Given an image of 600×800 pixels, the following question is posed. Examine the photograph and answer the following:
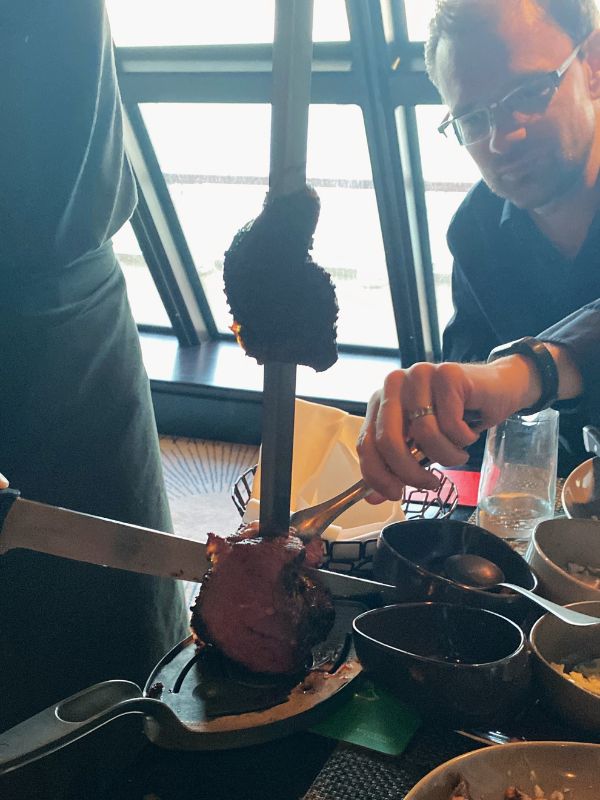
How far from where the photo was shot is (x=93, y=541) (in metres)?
0.75

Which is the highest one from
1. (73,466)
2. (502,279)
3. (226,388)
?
(502,279)

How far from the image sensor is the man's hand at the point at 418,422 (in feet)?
2.93

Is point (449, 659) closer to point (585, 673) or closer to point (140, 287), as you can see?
point (585, 673)

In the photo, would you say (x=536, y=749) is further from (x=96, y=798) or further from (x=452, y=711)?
(x=96, y=798)

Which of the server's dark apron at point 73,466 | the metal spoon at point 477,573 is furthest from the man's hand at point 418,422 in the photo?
the server's dark apron at point 73,466

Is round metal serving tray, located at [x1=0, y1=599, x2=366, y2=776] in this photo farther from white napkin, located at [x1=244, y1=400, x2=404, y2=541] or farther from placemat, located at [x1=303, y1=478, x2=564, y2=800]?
white napkin, located at [x1=244, y1=400, x2=404, y2=541]

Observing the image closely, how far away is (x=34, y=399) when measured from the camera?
1133mm

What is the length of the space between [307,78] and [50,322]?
2.28 feet

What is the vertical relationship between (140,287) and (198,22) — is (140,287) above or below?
below

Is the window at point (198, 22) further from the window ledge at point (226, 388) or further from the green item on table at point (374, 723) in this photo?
the green item on table at point (374, 723)

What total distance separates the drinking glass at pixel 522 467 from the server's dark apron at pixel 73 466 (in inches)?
23.3

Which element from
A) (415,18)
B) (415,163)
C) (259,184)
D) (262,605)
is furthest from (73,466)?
(259,184)

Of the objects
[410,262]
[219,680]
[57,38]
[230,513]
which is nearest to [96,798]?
[219,680]

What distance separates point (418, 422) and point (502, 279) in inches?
38.4
